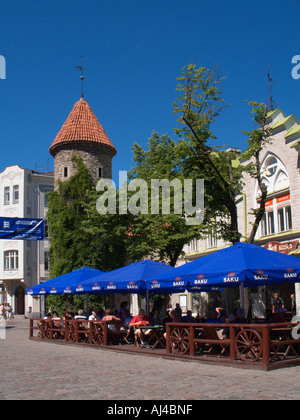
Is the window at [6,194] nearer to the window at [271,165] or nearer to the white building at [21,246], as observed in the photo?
the white building at [21,246]

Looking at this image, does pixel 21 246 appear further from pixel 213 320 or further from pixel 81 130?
pixel 213 320

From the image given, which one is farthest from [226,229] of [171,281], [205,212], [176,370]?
[176,370]

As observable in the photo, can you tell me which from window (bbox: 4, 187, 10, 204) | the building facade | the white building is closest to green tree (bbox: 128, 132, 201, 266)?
the building facade

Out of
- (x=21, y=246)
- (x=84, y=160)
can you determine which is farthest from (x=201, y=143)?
(x=21, y=246)

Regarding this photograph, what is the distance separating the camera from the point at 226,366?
11.4 m

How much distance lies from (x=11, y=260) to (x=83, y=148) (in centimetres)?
2237

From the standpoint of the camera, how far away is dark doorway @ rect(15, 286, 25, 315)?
55.2 m

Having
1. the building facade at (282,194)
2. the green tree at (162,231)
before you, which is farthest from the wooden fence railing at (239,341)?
the building facade at (282,194)

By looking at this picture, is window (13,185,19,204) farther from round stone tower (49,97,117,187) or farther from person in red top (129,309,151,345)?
person in red top (129,309,151,345)

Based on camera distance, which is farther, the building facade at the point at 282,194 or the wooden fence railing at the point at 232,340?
the building facade at the point at 282,194

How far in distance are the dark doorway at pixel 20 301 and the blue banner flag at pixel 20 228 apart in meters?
29.6

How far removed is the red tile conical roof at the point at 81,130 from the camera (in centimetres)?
3834

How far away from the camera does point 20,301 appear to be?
2181 inches

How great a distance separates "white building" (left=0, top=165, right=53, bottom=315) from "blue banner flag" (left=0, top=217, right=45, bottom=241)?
27034 mm
